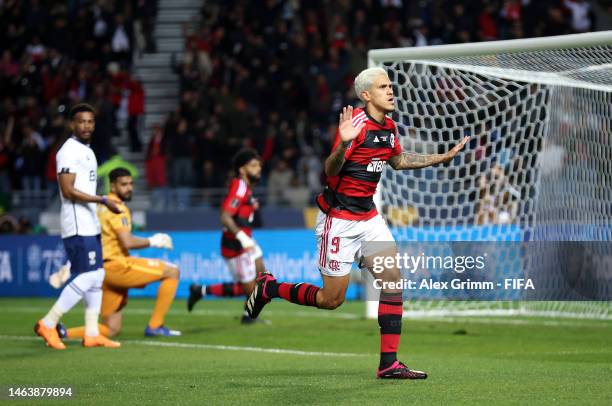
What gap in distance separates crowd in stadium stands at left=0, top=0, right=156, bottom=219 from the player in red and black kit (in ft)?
30.0

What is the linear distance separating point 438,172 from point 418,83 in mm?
1816

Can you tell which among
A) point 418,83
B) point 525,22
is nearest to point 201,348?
point 418,83

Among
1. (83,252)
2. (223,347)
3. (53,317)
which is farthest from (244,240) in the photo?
(53,317)

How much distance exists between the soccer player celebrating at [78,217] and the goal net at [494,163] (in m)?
4.30

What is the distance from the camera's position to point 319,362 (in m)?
9.42

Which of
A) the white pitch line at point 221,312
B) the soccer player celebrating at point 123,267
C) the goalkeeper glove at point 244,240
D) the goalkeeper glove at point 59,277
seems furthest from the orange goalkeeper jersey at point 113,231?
the white pitch line at point 221,312

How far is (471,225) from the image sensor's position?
Result: 14633 millimetres

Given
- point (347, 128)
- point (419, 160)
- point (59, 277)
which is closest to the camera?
point (347, 128)

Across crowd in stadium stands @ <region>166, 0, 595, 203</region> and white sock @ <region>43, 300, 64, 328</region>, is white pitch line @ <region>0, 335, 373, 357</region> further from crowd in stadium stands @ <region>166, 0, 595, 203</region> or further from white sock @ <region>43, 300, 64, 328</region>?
crowd in stadium stands @ <region>166, 0, 595, 203</region>

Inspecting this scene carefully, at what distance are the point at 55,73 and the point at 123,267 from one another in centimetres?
1402

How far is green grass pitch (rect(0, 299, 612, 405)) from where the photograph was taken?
23.7ft

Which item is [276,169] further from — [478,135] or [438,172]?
[478,135]

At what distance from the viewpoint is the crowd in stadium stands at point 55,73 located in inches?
896

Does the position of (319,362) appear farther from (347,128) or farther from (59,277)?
(59,277)
